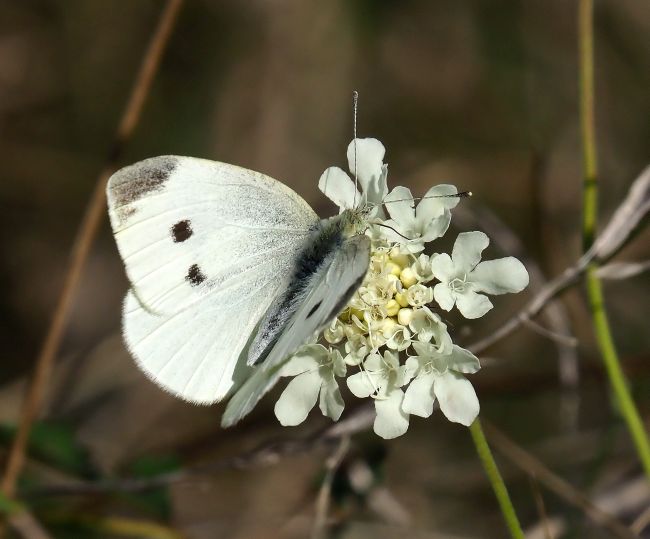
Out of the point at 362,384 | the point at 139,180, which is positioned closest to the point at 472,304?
the point at 362,384

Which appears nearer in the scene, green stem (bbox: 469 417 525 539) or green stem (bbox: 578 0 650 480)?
green stem (bbox: 469 417 525 539)

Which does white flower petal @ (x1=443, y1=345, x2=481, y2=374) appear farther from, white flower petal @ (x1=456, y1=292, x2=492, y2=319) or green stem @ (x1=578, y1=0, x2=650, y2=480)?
green stem @ (x1=578, y1=0, x2=650, y2=480)

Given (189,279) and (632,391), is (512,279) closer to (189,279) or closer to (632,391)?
(189,279)

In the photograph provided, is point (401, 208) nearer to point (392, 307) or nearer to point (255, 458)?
point (392, 307)

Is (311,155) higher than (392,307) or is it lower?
lower

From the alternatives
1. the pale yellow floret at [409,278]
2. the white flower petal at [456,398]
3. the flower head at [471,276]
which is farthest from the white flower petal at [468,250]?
the white flower petal at [456,398]

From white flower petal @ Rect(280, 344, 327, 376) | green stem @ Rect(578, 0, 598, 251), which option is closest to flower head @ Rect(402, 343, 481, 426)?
white flower petal @ Rect(280, 344, 327, 376)
